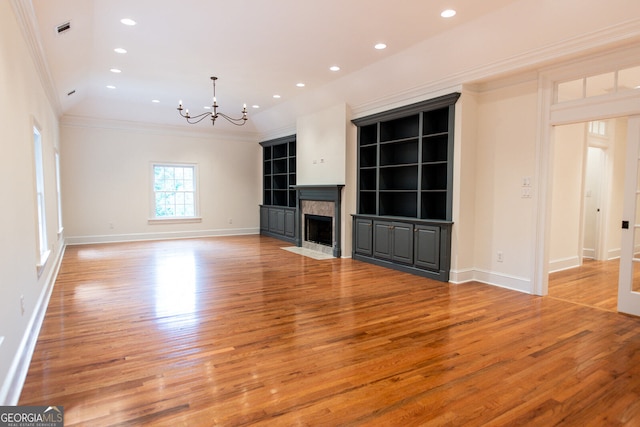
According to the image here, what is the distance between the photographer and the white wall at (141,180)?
842 centimetres

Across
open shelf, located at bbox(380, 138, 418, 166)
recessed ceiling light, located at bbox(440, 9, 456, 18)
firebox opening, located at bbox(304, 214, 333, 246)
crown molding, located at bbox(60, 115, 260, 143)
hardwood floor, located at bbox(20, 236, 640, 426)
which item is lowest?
hardwood floor, located at bbox(20, 236, 640, 426)

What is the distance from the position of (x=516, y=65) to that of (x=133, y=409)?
16.0ft

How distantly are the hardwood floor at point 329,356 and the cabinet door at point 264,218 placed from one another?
5337 mm

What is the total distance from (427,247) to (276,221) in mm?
5169

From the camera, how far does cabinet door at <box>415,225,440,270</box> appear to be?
5266mm

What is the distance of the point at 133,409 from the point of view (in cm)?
211

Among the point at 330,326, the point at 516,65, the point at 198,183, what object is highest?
the point at 516,65

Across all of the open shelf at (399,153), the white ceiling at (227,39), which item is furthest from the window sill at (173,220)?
the open shelf at (399,153)

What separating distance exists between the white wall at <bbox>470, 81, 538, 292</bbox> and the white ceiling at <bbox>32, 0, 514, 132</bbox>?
4.28 feet

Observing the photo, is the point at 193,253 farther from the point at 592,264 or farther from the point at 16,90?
the point at 592,264

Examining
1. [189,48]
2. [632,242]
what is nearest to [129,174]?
[189,48]

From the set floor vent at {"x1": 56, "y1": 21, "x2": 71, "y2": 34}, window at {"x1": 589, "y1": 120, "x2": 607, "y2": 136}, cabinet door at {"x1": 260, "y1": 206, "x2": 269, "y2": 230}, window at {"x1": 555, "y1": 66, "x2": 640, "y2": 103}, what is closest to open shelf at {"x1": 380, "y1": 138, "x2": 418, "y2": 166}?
window at {"x1": 555, "y1": 66, "x2": 640, "y2": 103}

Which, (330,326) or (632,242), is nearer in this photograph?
(330,326)

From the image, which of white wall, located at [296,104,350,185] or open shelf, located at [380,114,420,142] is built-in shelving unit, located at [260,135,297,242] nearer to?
white wall, located at [296,104,350,185]
